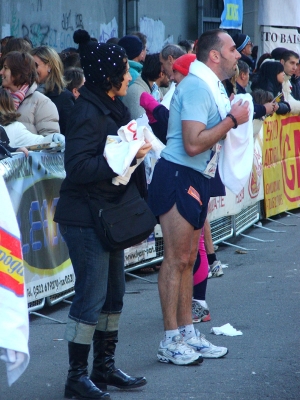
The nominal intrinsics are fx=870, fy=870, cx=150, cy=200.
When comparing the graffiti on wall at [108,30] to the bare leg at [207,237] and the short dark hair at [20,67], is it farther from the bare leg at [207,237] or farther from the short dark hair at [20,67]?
the short dark hair at [20,67]

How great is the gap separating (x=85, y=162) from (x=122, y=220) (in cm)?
38

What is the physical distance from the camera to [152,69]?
8312 mm

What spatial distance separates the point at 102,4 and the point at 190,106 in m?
9.18

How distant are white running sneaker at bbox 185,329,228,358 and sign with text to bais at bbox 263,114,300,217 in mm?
5942

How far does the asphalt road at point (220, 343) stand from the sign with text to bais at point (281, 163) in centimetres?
276

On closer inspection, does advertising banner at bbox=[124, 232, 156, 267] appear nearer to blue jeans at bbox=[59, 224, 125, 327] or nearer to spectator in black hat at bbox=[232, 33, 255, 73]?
blue jeans at bbox=[59, 224, 125, 327]

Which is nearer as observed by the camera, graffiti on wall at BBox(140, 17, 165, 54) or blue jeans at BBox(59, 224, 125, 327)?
blue jeans at BBox(59, 224, 125, 327)

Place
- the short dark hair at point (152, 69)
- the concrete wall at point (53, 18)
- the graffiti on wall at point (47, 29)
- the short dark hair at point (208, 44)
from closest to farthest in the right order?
the short dark hair at point (208, 44) → the short dark hair at point (152, 69) → the concrete wall at point (53, 18) → the graffiti on wall at point (47, 29)

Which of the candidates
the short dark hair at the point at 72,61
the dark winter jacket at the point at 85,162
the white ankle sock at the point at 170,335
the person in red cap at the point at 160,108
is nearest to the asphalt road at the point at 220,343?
the white ankle sock at the point at 170,335

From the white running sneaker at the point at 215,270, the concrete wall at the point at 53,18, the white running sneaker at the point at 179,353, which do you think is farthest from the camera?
the concrete wall at the point at 53,18

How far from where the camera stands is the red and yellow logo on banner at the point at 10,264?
3824 mm

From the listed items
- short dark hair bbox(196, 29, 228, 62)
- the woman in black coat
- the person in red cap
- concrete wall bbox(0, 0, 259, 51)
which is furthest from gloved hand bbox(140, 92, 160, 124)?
concrete wall bbox(0, 0, 259, 51)

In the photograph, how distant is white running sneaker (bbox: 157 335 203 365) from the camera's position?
5520 mm

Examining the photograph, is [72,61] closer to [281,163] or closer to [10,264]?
[281,163]
